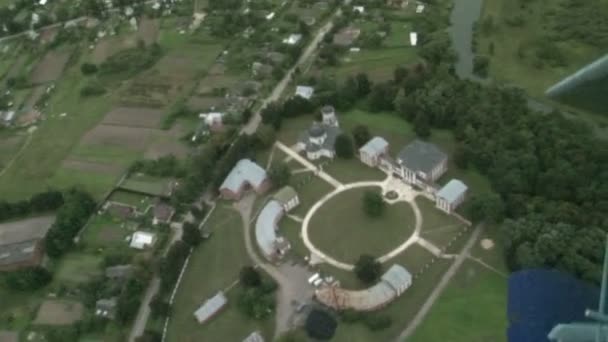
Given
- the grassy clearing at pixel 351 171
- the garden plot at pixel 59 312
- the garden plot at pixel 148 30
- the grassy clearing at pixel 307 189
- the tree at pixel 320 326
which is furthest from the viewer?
the garden plot at pixel 148 30

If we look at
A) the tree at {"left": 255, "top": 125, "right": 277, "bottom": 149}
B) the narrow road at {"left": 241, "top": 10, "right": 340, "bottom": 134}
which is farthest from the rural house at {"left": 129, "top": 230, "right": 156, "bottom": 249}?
the narrow road at {"left": 241, "top": 10, "right": 340, "bottom": 134}

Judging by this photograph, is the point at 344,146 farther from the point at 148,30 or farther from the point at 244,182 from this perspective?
the point at 148,30

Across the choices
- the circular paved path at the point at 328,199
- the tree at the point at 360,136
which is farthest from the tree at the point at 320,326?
the tree at the point at 360,136

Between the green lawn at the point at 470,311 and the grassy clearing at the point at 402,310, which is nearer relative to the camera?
the green lawn at the point at 470,311

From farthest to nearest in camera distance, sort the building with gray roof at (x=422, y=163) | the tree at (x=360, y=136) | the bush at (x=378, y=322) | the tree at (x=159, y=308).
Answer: the tree at (x=360, y=136)
the building with gray roof at (x=422, y=163)
the tree at (x=159, y=308)
the bush at (x=378, y=322)

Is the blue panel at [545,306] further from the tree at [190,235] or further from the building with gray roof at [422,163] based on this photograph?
the tree at [190,235]

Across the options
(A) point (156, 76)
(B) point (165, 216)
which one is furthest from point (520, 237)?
(A) point (156, 76)

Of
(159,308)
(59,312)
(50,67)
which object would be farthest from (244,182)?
(50,67)
